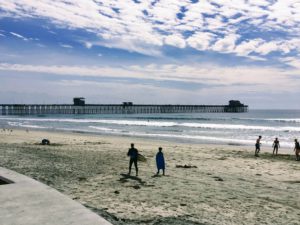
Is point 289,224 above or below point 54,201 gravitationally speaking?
below

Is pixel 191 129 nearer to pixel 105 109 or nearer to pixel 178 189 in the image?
pixel 178 189

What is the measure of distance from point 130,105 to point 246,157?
95.7 meters

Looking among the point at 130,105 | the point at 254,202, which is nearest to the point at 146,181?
the point at 254,202

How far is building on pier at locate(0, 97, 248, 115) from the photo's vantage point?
9712 centimetres

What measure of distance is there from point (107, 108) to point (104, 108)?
495cm

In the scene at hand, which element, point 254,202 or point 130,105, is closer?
point 254,202

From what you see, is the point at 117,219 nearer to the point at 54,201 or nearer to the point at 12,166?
the point at 54,201

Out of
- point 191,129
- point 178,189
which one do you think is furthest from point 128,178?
point 191,129

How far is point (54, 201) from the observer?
23.1ft

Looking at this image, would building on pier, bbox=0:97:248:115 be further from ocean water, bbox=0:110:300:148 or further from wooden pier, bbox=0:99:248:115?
ocean water, bbox=0:110:300:148

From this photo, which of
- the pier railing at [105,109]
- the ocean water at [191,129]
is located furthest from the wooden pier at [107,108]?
the ocean water at [191,129]

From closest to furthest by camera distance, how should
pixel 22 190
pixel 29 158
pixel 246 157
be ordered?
pixel 22 190 < pixel 29 158 < pixel 246 157

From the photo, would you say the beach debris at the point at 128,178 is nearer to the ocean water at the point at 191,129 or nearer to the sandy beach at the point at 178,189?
the sandy beach at the point at 178,189

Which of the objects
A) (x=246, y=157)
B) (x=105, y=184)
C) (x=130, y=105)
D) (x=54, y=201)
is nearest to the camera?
(x=54, y=201)
